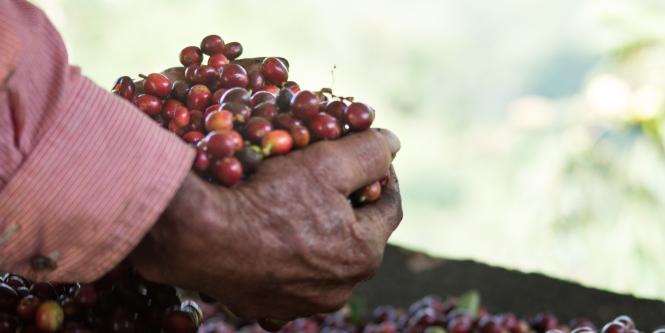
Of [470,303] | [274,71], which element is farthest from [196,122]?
[470,303]

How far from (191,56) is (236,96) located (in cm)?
37

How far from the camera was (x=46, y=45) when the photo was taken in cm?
140

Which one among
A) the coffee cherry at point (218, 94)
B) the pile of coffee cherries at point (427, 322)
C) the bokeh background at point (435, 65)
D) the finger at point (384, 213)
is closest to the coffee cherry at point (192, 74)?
the coffee cherry at point (218, 94)

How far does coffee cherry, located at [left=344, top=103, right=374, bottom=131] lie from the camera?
1.60 meters

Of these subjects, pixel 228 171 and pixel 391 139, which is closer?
pixel 228 171

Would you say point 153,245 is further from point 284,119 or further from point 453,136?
point 453,136

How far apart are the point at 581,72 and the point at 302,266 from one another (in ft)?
22.4

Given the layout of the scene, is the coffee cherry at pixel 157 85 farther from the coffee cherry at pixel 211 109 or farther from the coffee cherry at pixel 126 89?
the coffee cherry at pixel 211 109

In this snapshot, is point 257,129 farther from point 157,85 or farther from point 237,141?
point 157,85

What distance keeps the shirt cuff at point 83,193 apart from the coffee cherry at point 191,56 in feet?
1.94

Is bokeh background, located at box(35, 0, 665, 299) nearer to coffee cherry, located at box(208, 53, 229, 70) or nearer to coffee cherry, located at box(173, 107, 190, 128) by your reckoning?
coffee cherry, located at box(208, 53, 229, 70)

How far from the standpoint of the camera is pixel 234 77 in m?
1.79

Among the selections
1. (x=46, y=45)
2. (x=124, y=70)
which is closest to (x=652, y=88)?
(x=46, y=45)

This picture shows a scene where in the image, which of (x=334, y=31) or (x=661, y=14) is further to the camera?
(x=334, y=31)
